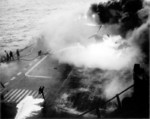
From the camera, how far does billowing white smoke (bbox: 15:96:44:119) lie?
1733cm

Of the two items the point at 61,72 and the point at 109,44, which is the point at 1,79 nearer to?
the point at 61,72

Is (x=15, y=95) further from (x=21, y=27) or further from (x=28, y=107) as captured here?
(x=21, y=27)

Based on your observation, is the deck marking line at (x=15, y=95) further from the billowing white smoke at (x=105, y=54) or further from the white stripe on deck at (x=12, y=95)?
the billowing white smoke at (x=105, y=54)

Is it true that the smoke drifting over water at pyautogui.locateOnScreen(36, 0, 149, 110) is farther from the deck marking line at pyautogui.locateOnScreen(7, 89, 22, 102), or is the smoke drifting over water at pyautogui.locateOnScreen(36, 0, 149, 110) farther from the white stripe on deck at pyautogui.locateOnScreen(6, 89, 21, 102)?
the white stripe on deck at pyautogui.locateOnScreen(6, 89, 21, 102)

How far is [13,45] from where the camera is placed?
6038 centimetres

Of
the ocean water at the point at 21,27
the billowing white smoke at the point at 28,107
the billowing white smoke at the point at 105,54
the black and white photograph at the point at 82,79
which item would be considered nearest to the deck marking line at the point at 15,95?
the black and white photograph at the point at 82,79

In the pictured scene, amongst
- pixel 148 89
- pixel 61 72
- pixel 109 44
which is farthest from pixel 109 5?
pixel 148 89

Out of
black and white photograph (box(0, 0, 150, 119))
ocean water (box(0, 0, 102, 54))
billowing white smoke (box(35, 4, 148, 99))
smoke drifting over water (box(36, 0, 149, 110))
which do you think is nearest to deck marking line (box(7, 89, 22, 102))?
black and white photograph (box(0, 0, 150, 119))

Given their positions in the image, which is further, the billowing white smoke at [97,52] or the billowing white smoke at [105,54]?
Answer: the billowing white smoke at [97,52]

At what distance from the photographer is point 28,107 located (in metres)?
18.4

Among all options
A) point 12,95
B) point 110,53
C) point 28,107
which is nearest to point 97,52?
point 110,53

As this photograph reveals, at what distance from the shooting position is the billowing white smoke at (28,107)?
56.9ft

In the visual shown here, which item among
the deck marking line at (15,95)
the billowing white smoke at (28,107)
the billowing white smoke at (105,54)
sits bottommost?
the billowing white smoke at (28,107)

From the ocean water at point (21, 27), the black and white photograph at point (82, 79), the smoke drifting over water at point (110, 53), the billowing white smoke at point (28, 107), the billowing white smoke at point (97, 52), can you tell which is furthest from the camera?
the ocean water at point (21, 27)
